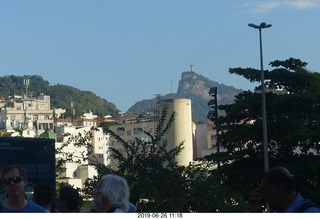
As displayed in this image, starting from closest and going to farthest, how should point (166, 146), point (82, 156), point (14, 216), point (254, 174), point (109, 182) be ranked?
point (109, 182) < point (14, 216) < point (166, 146) < point (82, 156) < point (254, 174)

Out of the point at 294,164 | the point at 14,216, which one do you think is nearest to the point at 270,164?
the point at 294,164

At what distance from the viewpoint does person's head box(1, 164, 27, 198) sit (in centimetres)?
437

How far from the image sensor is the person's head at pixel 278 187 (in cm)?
385

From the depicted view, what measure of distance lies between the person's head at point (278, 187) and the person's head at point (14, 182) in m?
1.27

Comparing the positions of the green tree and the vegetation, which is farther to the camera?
the green tree

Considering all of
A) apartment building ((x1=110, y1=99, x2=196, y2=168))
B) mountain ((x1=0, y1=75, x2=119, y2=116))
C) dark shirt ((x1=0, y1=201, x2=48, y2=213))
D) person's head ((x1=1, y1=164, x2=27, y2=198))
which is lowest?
dark shirt ((x1=0, y1=201, x2=48, y2=213))

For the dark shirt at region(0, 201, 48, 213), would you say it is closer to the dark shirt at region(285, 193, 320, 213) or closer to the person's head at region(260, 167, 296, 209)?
the person's head at region(260, 167, 296, 209)

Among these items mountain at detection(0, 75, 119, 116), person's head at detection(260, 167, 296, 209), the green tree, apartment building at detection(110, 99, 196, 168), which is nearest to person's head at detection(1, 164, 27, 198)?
→ person's head at detection(260, 167, 296, 209)

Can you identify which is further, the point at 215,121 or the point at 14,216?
the point at 215,121

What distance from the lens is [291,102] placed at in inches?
816

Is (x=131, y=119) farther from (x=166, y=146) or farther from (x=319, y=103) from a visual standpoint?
(x=319, y=103)

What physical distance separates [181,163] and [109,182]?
5.68 metres

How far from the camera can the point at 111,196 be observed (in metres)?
3.95

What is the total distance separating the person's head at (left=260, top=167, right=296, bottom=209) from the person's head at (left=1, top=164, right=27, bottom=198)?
1.27m
